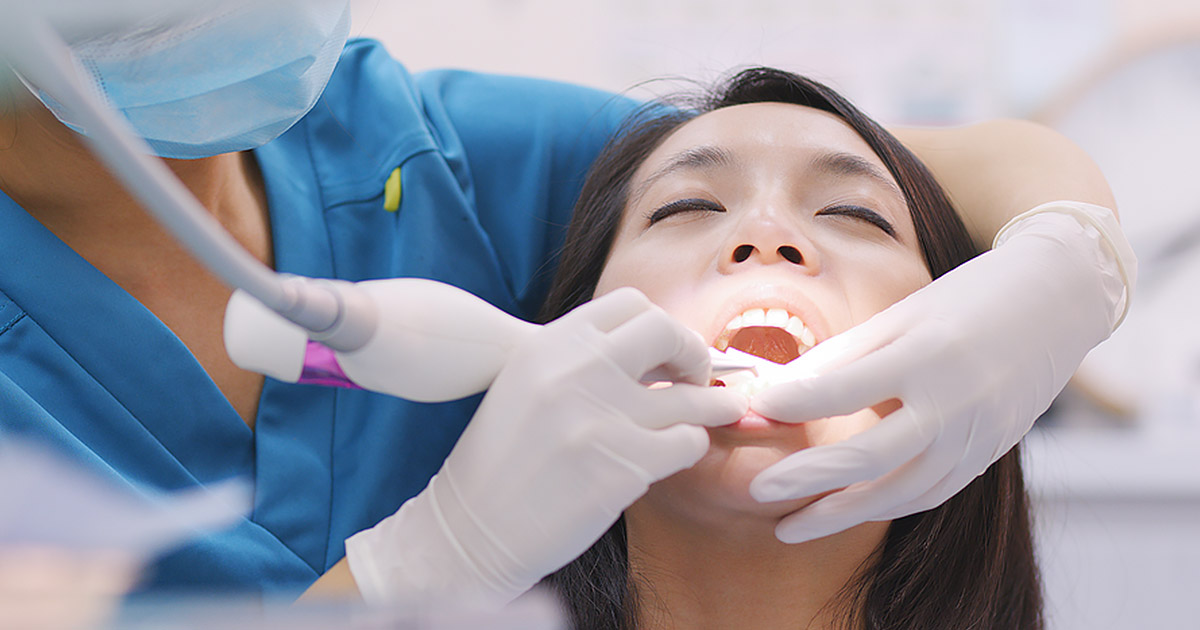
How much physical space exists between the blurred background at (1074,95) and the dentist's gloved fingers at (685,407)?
1.27 m

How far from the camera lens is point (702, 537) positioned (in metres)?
0.96

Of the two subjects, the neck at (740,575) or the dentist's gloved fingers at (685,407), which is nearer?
the dentist's gloved fingers at (685,407)

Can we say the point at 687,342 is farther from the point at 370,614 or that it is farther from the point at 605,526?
the point at 370,614

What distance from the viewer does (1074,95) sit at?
1.98m

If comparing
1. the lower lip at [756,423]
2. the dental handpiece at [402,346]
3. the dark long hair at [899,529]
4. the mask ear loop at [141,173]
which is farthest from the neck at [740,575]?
the mask ear loop at [141,173]

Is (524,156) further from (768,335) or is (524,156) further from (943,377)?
(943,377)

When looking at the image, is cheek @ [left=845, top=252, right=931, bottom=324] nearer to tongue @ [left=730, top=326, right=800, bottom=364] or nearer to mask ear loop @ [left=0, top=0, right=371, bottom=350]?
tongue @ [left=730, top=326, right=800, bottom=364]

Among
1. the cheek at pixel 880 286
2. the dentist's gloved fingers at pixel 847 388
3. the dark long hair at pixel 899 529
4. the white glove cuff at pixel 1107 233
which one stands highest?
the white glove cuff at pixel 1107 233

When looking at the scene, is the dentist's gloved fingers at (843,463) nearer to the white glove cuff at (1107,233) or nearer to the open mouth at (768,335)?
the open mouth at (768,335)

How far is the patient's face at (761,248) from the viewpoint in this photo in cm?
85

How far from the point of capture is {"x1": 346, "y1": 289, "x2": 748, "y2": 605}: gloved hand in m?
0.67

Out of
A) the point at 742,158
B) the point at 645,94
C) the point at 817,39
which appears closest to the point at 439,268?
the point at 742,158

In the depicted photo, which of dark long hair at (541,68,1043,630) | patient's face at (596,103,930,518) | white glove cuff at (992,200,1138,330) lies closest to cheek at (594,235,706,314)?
patient's face at (596,103,930,518)

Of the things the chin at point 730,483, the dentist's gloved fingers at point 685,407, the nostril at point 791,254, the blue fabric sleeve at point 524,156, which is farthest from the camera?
the blue fabric sleeve at point 524,156
